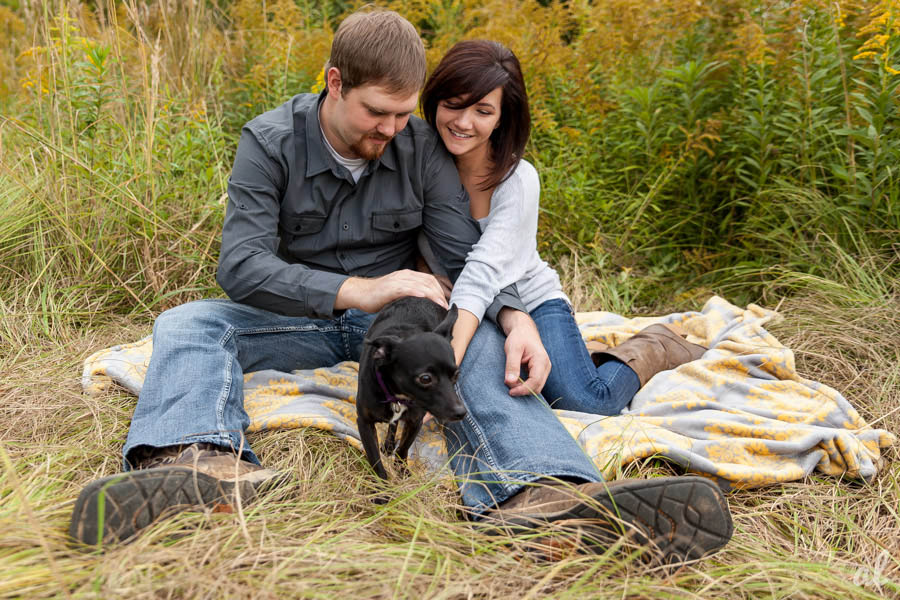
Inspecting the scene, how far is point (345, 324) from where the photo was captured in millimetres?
3066

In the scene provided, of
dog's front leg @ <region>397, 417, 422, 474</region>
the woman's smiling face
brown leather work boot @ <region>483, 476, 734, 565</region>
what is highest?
the woman's smiling face

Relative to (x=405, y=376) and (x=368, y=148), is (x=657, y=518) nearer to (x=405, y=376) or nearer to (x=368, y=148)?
(x=405, y=376)

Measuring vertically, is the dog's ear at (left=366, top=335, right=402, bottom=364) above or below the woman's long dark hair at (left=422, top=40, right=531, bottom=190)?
below

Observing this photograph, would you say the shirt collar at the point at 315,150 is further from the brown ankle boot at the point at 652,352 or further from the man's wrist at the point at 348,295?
the brown ankle boot at the point at 652,352

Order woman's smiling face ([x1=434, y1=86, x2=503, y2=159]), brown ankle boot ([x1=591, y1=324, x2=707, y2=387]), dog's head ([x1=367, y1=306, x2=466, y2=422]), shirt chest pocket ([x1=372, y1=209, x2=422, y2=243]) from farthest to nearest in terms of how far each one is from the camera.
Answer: brown ankle boot ([x1=591, y1=324, x2=707, y2=387])
shirt chest pocket ([x1=372, y1=209, x2=422, y2=243])
woman's smiling face ([x1=434, y1=86, x2=503, y2=159])
dog's head ([x1=367, y1=306, x2=466, y2=422])

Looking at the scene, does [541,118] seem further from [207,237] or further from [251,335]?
[251,335]

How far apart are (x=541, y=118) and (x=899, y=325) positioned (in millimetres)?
2468

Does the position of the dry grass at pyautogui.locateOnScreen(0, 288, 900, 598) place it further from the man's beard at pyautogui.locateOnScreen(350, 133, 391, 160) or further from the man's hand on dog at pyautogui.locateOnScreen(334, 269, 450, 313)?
the man's beard at pyautogui.locateOnScreen(350, 133, 391, 160)

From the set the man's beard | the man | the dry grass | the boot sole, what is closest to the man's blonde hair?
the man

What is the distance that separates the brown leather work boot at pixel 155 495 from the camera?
1823 mm

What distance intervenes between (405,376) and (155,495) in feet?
2.58

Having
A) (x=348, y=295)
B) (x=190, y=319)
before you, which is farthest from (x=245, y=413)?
(x=348, y=295)

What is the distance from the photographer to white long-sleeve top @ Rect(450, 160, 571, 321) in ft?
9.35

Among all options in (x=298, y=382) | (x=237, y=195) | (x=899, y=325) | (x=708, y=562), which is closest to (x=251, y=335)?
(x=298, y=382)
